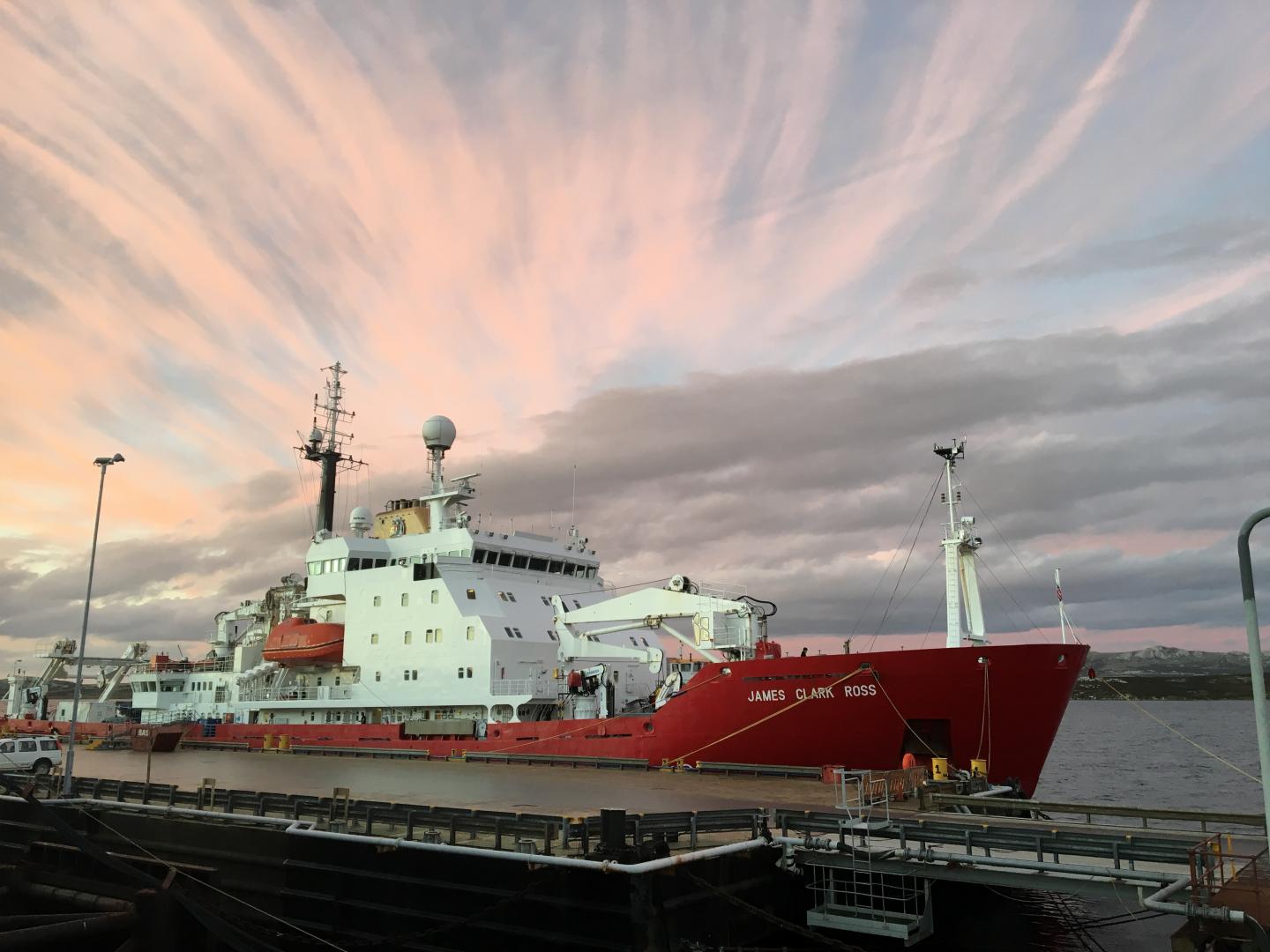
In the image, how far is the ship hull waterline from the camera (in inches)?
849

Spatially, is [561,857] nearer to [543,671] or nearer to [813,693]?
[813,693]

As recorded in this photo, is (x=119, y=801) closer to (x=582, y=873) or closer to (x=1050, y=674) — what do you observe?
(x=582, y=873)

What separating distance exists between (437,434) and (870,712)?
22820 mm

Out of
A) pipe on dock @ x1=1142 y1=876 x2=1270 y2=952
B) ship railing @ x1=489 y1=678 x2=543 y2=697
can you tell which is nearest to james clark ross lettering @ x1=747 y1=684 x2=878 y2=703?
ship railing @ x1=489 y1=678 x2=543 y2=697

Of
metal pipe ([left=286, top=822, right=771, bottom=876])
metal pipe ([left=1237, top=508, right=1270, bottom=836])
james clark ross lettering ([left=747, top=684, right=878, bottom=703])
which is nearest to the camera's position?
metal pipe ([left=1237, top=508, right=1270, bottom=836])

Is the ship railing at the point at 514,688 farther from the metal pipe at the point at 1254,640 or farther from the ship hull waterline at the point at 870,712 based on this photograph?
the metal pipe at the point at 1254,640

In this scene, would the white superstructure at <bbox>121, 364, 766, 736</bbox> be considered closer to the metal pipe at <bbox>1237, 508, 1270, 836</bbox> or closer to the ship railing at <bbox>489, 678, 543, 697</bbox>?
the ship railing at <bbox>489, 678, 543, 697</bbox>

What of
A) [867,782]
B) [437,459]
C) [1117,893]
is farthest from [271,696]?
[1117,893]

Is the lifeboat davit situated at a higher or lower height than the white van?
higher

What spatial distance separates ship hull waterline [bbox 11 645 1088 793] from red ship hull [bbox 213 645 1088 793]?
2cm

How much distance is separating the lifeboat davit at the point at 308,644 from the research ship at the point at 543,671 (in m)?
0.08

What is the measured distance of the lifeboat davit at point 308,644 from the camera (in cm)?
3619

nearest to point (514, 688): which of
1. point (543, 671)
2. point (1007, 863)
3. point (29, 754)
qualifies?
point (543, 671)

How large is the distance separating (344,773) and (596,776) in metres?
7.50
